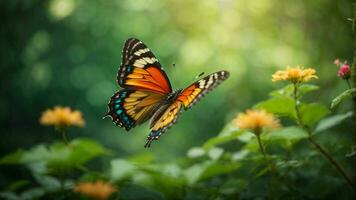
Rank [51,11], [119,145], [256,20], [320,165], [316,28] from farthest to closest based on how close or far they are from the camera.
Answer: [119,145] → [51,11] → [256,20] → [316,28] → [320,165]

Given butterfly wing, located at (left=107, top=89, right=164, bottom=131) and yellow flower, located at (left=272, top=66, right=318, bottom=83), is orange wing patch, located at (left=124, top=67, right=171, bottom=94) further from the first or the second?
yellow flower, located at (left=272, top=66, right=318, bottom=83)

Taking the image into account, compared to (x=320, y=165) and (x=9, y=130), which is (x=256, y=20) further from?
(x=9, y=130)

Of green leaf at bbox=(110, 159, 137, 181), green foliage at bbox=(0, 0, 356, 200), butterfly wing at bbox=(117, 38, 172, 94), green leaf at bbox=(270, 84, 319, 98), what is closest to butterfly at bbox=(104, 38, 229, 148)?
butterfly wing at bbox=(117, 38, 172, 94)

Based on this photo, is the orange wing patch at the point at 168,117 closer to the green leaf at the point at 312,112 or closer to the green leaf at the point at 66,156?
the green leaf at the point at 66,156

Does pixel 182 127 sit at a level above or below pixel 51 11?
below

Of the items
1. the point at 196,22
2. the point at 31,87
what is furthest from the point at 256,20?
Result: the point at 31,87

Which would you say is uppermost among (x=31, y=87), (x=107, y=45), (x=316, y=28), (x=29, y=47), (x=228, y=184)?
(x=107, y=45)

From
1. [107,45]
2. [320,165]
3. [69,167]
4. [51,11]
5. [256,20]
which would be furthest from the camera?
[107,45]
